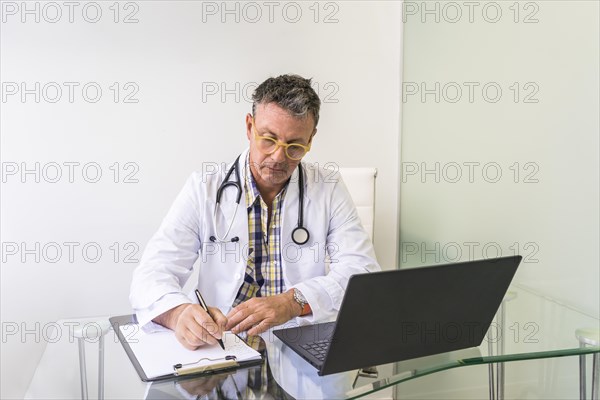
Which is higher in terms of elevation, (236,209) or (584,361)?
(236,209)

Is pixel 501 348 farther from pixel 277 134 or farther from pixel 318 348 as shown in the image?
pixel 277 134

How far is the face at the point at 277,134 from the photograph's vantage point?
5.63 feet

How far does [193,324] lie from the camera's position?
1341mm

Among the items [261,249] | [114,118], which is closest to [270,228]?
[261,249]

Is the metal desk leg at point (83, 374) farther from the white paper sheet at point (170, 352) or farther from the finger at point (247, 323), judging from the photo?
the finger at point (247, 323)

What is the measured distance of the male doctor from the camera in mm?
1718

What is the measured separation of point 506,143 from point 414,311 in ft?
4.12

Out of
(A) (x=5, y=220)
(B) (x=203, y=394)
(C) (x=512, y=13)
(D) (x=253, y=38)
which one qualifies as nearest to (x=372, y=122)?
(D) (x=253, y=38)

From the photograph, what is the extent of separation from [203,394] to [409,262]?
204 centimetres

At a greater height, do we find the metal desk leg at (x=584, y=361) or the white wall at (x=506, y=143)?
the white wall at (x=506, y=143)

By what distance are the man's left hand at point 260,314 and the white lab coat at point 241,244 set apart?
11 centimetres

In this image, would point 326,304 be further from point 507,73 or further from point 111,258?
point 111,258

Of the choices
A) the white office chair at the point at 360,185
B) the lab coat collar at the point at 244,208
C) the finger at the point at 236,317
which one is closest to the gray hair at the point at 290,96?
the lab coat collar at the point at 244,208

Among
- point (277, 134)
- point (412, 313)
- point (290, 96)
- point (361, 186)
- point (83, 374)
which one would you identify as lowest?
point (83, 374)
